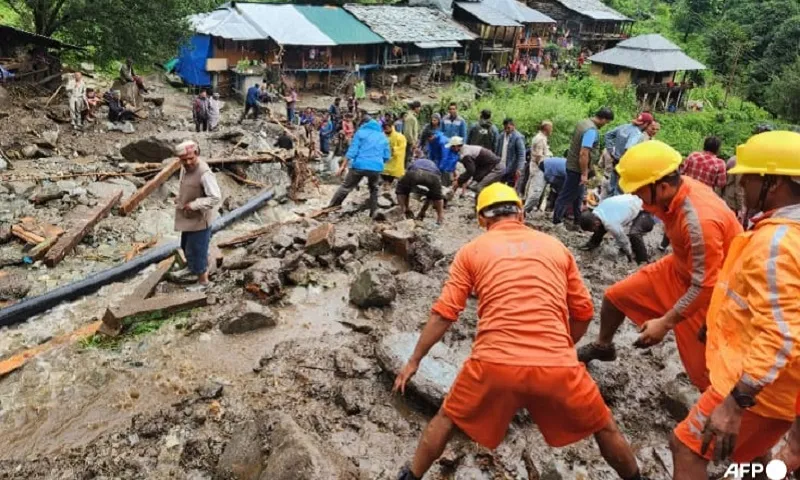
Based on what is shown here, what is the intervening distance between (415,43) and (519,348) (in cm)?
3227

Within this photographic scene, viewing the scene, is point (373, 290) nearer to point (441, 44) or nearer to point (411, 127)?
point (411, 127)

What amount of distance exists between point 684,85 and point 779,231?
40.7 metres

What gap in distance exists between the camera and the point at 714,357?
2586 millimetres

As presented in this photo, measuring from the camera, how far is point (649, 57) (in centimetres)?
3534

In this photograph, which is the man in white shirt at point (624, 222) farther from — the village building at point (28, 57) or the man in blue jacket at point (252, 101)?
the village building at point (28, 57)

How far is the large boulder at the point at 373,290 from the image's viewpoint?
18.4ft

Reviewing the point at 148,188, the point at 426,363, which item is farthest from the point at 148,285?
the point at 148,188

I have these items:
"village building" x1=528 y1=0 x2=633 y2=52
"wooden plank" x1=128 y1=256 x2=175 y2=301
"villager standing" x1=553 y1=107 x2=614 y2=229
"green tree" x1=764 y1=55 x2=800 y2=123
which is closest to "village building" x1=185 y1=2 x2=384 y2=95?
"village building" x1=528 y1=0 x2=633 y2=52

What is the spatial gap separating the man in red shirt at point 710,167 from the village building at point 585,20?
137 ft

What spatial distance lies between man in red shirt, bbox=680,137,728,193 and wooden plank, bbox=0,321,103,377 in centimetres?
728

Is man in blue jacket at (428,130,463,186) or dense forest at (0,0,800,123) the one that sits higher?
dense forest at (0,0,800,123)

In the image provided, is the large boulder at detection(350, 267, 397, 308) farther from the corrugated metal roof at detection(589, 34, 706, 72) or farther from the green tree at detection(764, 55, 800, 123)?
the corrugated metal roof at detection(589, 34, 706, 72)

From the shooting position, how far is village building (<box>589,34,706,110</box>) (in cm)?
3541

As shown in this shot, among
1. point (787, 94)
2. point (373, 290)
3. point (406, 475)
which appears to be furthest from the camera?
point (787, 94)
